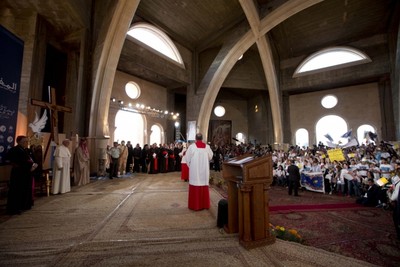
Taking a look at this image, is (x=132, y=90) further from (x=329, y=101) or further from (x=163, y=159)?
(x=329, y=101)

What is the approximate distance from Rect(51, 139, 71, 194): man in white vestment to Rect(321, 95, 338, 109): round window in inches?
738

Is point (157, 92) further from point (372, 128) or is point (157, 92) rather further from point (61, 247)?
point (372, 128)

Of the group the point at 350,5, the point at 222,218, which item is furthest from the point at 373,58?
the point at 222,218

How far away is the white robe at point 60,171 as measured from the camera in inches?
211

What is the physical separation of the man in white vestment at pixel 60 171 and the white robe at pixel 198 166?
3.86 metres

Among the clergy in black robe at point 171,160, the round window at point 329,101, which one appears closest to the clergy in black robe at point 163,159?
the clergy in black robe at point 171,160

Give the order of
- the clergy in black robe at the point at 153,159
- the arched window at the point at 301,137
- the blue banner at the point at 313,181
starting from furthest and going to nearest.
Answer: the arched window at the point at 301,137
the clergy in black robe at the point at 153,159
the blue banner at the point at 313,181

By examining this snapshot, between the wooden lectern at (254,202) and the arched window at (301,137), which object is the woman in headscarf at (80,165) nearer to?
the wooden lectern at (254,202)

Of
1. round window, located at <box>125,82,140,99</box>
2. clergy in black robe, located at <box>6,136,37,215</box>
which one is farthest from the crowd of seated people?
round window, located at <box>125,82,140,99</box>

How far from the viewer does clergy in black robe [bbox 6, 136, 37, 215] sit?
3680 mm

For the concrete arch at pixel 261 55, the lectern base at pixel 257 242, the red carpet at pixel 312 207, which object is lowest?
the red carpet at pixel 312 207

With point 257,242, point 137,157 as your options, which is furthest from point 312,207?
point 137,157

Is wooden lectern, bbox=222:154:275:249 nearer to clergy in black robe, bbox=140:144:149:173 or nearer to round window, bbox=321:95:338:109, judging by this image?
clergy in black robe, bbox=140:144:149:173

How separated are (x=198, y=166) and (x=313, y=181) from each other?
491 centimetres
